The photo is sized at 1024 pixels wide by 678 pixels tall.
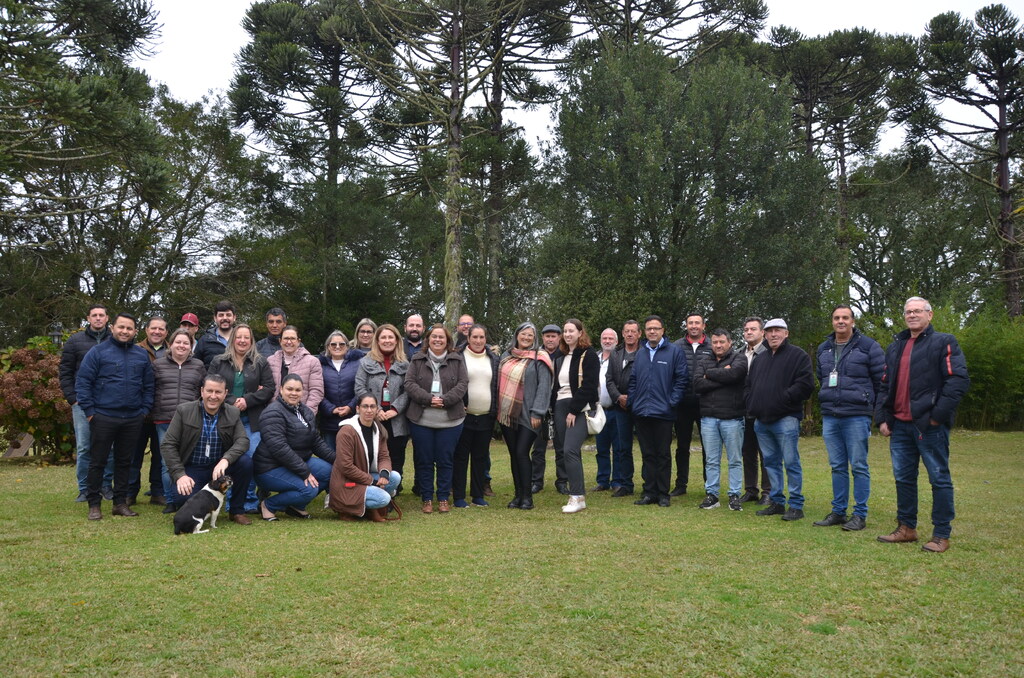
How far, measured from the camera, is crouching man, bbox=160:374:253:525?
5719 millimetres

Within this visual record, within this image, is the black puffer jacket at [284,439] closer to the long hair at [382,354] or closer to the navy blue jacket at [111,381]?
the long hair at [382,354]

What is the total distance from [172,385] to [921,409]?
233 inches

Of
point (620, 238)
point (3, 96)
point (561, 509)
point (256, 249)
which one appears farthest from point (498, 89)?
point (561, 509)

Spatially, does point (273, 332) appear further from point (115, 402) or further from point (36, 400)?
point (36, 400)

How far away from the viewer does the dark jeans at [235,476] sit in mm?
5848

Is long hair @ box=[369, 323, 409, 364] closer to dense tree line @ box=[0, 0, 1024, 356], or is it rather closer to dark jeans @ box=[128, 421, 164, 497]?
dark jeans @ box=[128, 421, 164, 497]

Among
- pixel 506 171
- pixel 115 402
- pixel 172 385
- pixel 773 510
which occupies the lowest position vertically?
pixel 773 510

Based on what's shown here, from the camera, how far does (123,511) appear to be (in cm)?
616

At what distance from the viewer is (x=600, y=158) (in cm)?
1784

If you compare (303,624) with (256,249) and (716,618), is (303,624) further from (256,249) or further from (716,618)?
(256,249)

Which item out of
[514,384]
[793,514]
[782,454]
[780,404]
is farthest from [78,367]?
[793,514]

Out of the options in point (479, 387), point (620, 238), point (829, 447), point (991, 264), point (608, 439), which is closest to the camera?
point (829, 447)

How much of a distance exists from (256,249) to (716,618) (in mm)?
18897

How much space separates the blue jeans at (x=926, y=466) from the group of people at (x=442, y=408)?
2cm
